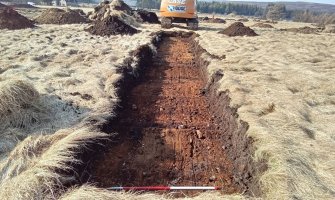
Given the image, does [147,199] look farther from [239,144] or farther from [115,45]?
[115,45]

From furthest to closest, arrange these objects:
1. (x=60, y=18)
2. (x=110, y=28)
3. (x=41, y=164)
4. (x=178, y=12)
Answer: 1. (x=60, y=18)
2. (x=178, y=12)
3. (x=110, y=28)
4. (x=41, y=164)

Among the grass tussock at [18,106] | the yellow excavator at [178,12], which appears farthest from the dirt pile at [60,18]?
the grass tussock at [18,106]

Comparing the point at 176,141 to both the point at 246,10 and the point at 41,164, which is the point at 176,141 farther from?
the point at 246,10

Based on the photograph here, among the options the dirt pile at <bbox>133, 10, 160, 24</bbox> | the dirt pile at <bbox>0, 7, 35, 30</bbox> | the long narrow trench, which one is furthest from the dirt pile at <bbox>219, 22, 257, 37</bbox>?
the long narrow trench

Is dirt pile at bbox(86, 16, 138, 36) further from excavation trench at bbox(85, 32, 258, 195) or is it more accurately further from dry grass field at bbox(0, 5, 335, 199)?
excavation trench at bbox(85, 32, 258, 195)

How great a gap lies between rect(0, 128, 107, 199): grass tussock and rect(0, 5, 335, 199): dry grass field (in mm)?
Answer: 15

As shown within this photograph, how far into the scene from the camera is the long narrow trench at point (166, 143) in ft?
20.6

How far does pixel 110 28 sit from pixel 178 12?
7522 mm

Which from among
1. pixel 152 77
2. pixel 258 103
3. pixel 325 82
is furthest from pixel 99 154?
pixel 325 82

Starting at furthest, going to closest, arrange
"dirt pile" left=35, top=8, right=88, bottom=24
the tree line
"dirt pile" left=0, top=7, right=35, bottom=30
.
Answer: the tree line, "dirt pile" left=35, top=8, right=88, bottom=24, "dirt pile" left=0, top=7, right=35, bottom=30

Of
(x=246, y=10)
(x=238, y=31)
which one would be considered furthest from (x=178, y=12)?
(x=246, y=10)

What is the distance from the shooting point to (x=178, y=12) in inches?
1157

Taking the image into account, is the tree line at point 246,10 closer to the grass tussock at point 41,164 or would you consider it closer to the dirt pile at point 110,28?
the dirt pile at point 110,28

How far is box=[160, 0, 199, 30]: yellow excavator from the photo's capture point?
29297mm
